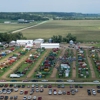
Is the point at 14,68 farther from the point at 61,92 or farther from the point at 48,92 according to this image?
the point at 61,92

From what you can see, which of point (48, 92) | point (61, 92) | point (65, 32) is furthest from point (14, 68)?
point (65, 32)

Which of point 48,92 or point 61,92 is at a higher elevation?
point 61,92

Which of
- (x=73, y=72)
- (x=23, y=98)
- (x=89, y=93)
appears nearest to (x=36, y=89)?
(x=23, y=98)

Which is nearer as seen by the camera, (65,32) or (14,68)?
(14,68)

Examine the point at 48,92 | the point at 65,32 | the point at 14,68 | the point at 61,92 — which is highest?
the point at 65,32

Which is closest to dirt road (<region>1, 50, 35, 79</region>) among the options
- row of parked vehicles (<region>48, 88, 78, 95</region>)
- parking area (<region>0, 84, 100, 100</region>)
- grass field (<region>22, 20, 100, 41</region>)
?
parking area (<region>0, 84, 100, 100</region>)

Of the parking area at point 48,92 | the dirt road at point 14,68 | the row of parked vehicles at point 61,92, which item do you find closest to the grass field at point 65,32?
the dirt road at point 14,68

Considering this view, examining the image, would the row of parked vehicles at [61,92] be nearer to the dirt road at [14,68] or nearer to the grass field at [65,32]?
the dirt road at [14,68]

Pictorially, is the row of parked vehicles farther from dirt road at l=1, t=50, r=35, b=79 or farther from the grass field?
the grass field
